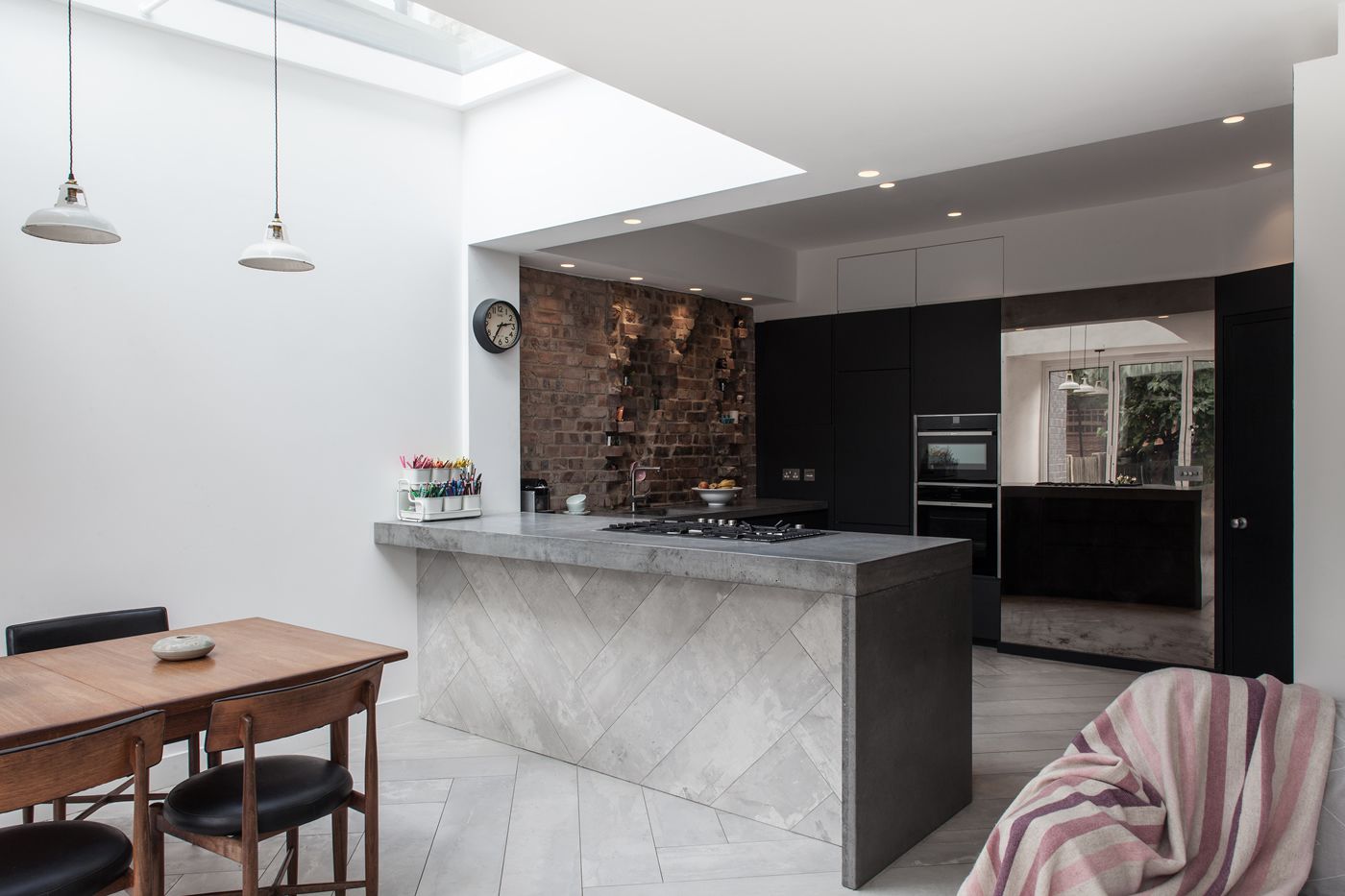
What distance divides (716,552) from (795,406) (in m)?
3.88

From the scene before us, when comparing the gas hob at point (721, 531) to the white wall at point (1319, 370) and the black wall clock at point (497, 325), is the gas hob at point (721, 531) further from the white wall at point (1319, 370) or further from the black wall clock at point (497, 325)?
the white wall at point (1319, 370)

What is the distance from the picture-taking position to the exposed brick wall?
5477mm

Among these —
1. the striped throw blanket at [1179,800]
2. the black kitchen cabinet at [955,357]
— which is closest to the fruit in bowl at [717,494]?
the black kitchen cabinet at [955,357]

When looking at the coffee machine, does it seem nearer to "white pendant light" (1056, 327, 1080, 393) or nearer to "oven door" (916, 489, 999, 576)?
"oven door" (916, 489, 999, 576)

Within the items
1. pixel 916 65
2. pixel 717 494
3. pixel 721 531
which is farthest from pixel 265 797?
pixel 717 494

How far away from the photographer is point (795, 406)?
22.8 feet

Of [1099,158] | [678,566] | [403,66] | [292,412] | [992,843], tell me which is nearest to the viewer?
[992,843]

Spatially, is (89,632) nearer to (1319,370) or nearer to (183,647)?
(183,647)

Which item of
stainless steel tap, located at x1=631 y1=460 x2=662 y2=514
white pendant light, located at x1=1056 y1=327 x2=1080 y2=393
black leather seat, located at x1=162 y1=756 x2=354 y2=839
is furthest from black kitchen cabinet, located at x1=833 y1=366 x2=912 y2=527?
black leather seat, located at x1=162 y1=756 x2=354 y2=839

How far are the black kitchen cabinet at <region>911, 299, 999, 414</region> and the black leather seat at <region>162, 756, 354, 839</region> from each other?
4.65 metres

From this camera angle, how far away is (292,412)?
411cm

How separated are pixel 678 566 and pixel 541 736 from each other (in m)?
1.32

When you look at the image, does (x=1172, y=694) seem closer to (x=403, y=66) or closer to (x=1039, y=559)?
(x=1039, y=559)

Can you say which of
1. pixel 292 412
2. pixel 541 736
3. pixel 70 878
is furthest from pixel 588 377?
pixel 70 878
